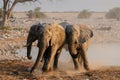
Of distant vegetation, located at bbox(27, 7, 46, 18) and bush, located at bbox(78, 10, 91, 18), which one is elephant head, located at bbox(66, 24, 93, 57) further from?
bush, located at bbox(78, 10, 91, 18)

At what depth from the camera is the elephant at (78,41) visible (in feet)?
48.4

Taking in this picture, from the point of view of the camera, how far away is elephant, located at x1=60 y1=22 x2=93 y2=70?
14.8m

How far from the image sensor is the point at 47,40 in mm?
13195

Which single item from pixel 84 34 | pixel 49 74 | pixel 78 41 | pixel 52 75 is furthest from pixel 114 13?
pixel 52 75

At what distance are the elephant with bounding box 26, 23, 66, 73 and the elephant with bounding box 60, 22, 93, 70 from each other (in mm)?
392

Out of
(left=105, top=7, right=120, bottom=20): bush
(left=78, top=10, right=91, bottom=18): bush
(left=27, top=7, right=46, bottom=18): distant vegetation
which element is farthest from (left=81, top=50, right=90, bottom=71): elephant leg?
(left=78, top=10, right=91, bottom=18): bush

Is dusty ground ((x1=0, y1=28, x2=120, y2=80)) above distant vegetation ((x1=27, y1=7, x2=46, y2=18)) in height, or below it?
above

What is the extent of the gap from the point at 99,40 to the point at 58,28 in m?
18.0

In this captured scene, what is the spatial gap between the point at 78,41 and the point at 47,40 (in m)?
2.21

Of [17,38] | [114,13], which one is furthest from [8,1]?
[114,13]

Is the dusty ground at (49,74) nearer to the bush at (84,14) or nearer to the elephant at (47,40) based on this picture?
the elephant at (47,40)

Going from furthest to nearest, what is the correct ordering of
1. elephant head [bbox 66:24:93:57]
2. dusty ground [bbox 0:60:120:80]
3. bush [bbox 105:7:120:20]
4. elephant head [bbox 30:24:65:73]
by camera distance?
bush [bbox 105:7:120:20] < elephant head [bbox 66:24:93:57] < elephant head [bbox 30:24:65:73] < dusty ground [bbox 0:60:120:80]

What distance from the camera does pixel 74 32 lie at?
48.5 feet

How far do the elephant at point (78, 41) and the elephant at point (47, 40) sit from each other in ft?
1.28
